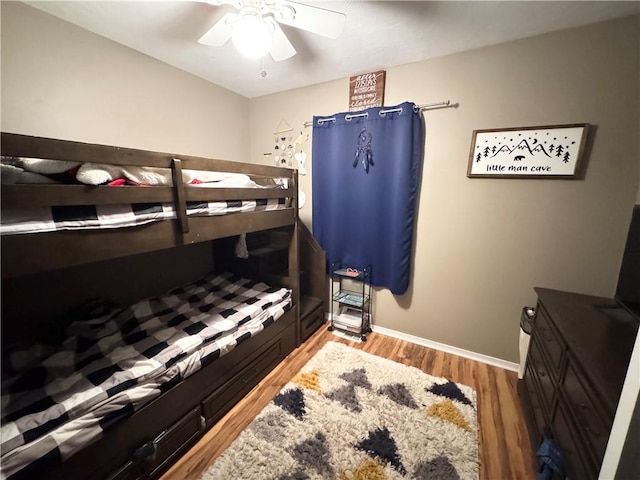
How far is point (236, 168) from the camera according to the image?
148cm

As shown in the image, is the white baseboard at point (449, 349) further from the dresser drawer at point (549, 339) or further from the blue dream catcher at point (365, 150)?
the blue dream catcher at point (365, 150)

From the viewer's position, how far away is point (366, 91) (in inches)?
86.2

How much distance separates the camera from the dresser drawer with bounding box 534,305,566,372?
117cm

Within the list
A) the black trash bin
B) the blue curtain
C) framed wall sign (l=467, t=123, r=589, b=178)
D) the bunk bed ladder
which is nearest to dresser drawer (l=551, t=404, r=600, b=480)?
the black trash bin

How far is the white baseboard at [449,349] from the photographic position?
2016 millimetres

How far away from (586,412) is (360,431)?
1036mm

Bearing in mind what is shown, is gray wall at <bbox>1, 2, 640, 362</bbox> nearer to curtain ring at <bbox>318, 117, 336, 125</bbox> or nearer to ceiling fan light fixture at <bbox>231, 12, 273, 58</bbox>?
curtain ring at <bbox>318, 117, 336, 125</bbox>

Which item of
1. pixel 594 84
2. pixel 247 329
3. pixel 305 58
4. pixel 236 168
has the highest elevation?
pixel 305 58

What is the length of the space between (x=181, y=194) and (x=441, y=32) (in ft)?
6.08

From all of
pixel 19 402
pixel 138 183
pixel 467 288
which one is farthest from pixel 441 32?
pixel 19 402

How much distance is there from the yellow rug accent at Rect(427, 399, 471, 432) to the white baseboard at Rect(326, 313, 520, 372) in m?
0.61

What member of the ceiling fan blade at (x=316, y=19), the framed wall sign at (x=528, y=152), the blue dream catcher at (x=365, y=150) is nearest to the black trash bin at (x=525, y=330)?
the framed wall sign at (x=528, y=152)

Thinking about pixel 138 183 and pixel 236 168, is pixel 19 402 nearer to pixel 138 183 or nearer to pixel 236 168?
pixel 138 183

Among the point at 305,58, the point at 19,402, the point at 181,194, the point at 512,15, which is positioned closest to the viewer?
the point at 19,402
